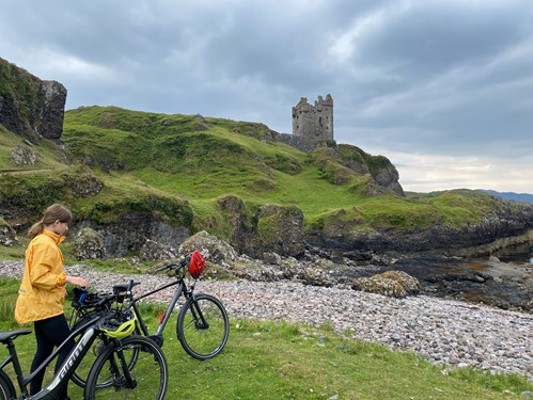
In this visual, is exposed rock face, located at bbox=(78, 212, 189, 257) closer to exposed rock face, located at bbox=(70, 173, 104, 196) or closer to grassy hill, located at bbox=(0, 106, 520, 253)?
grassy hill, located at bbox=(0, 106, 520, 253)

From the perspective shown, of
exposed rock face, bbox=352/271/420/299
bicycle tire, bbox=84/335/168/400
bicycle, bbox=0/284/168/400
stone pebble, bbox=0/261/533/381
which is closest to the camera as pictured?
bicycle, bbox=0/284/168/400

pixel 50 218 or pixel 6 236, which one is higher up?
pixel 50 218

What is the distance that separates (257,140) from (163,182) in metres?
58.4

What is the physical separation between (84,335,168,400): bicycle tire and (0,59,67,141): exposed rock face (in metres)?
68.3

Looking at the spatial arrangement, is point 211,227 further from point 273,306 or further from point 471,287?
point 273,306

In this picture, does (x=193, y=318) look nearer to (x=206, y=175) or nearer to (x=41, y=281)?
(x=41, y=281)

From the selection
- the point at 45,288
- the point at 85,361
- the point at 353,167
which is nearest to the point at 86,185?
the point at 85,361

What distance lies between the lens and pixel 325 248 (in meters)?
88.3

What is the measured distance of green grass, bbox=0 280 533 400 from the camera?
8831 mm

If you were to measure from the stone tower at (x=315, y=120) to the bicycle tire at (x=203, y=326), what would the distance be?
168 meters

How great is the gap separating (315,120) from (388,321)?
168352 millimetres

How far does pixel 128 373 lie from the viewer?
8.06 m

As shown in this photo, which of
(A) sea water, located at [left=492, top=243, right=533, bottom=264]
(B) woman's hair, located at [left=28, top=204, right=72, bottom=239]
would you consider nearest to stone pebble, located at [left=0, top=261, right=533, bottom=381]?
(B) woman's hair, located at [left=28, top=204, right=72, bottom=239]

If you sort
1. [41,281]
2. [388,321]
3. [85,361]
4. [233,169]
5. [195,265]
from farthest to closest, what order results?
[233,169] → [388,321] → [85,361] → [195,265] → [41,281]
